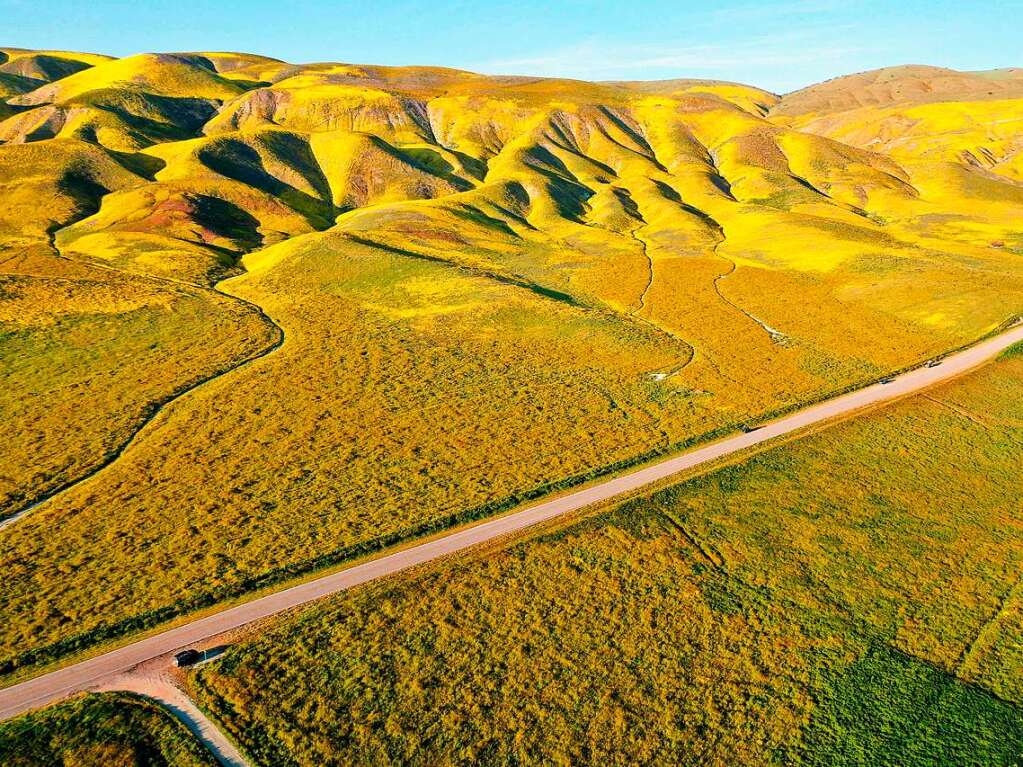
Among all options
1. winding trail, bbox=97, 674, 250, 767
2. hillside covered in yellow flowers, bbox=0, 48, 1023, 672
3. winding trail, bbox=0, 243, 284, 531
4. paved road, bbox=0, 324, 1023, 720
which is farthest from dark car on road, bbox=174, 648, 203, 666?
winding trail, bbox=0, 243, 284, 531

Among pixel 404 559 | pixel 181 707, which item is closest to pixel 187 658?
pixel 181 707

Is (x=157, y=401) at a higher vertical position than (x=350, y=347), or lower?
lower

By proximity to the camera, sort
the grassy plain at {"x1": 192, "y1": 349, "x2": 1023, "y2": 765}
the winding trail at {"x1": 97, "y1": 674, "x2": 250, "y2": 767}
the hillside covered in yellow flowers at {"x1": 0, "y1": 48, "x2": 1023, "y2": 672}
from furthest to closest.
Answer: the hillside covered in yellow flowers at {"x1": 0, "y1": 48, "x2": 1023, "y2": 672}, the grassy plain at {"x1": 192, "y1": 349, "x2": 1023, "y2": 765}, the winding trail at {"x1": 97, "y1": 674, "x2": 250, "y2": 767}

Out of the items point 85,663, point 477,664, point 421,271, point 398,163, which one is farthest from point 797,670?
point 398,163

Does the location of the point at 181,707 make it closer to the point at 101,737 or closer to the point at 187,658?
the point at 187,658

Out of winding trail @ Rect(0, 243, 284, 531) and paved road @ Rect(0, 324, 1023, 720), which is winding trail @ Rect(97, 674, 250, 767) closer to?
paved road @ Rect(0, 324, 1023, 720)

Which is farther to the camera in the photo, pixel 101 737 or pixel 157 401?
pixel 157 401
